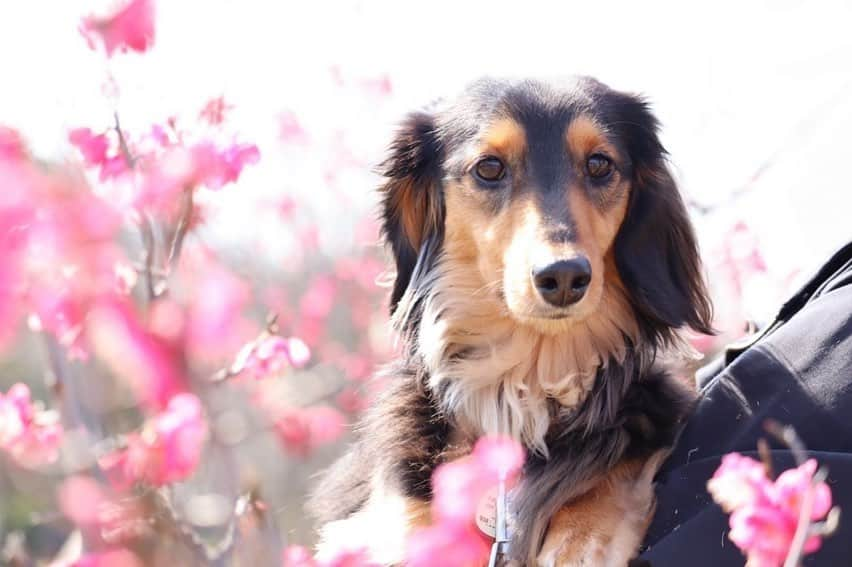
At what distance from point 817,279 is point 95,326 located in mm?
1780

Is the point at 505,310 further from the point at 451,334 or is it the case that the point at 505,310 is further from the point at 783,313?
the point at 783,313

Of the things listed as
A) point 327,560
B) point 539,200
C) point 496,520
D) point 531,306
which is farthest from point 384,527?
point 539,200

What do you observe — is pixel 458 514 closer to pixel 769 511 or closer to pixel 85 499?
pixel 769 511

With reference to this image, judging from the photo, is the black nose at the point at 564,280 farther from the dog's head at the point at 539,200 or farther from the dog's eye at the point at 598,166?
the dog's eye at the point at 598,166

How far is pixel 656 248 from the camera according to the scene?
8.66 feet

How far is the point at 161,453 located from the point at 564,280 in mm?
1027

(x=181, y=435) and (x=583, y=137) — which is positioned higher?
(x=583, y=137)

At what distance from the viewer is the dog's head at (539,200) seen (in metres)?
2.42

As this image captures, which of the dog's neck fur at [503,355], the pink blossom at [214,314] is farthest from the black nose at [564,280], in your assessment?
the pink blossom at [214,314]

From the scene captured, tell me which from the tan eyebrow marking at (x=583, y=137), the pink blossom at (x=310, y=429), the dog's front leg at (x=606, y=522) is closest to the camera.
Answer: the dog's front leg at (x=606, y=522)

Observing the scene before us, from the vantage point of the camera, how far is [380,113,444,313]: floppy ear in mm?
2793

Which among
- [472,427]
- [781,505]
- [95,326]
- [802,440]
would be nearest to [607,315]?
[472,427]

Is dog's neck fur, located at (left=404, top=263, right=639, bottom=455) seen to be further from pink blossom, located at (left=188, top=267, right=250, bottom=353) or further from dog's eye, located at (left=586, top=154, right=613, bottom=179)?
pink blossom, located at (left=188, top=267, right=250, bottom=353)

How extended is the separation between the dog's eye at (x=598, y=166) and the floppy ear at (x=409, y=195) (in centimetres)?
48
